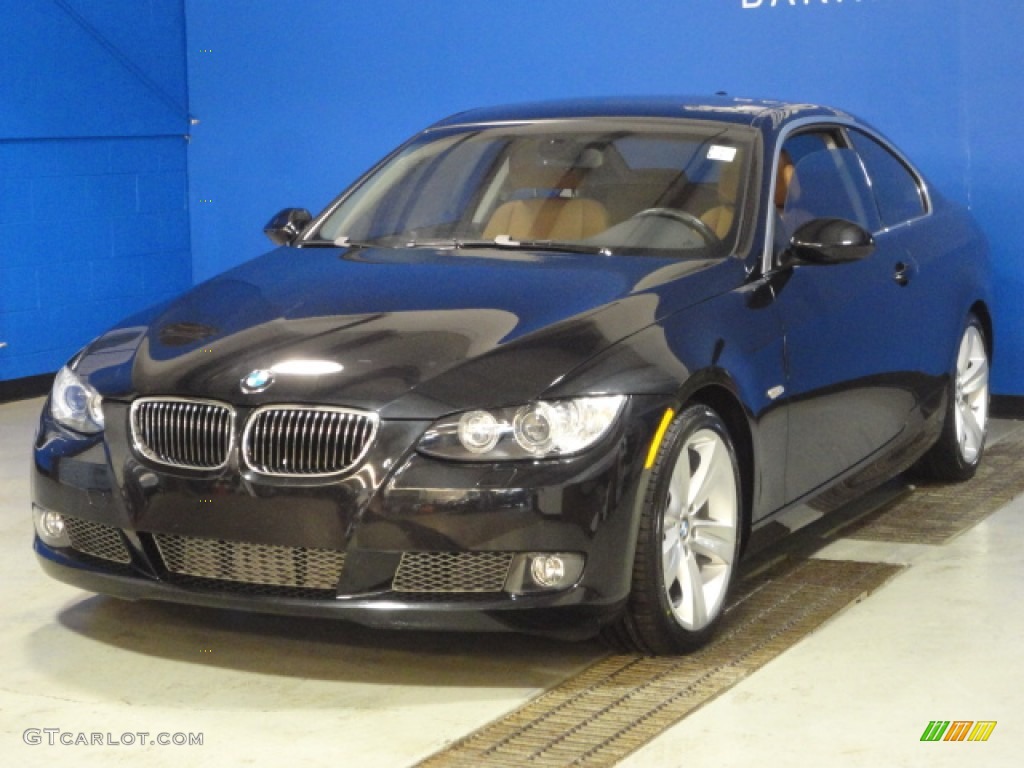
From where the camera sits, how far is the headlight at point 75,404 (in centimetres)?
432

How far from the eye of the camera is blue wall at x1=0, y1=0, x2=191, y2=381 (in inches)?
355

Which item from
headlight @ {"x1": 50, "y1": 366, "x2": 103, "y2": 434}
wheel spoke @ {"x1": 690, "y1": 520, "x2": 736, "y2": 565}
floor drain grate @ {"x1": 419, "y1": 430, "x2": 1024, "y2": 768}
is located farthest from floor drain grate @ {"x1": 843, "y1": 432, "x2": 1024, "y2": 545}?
headlight @ {"x1": 50, "y1": 366, "x2": 103, "y2": 434}

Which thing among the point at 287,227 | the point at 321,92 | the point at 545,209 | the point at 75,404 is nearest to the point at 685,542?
the point at 545,209

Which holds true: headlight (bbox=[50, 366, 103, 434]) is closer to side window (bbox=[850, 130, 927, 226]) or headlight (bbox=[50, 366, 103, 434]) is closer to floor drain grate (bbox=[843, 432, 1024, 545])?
floor drain grate (bbox=[843, 432, 1024, 545])

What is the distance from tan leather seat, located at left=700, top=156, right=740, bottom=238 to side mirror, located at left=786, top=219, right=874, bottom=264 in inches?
8.1

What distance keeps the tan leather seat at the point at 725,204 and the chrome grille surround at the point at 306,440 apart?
56.5 inches

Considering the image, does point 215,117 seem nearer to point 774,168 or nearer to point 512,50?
point 512,50

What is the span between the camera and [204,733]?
3.85m

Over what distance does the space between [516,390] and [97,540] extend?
1184 mm

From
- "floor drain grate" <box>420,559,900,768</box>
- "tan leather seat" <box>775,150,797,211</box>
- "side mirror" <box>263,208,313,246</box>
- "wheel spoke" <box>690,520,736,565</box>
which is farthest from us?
"side mirror" <box>263,208,313,246</box>

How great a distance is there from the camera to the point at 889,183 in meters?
6.00

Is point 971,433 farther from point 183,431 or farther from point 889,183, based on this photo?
point 183,431

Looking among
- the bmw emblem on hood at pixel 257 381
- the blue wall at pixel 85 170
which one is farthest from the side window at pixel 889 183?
the blue wall at pixel 85 170

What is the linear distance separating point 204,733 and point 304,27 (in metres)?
6.62
